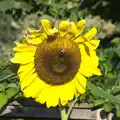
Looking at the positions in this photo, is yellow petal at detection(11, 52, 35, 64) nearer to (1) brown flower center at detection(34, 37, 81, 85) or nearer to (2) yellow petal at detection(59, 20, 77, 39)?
(1) brown flower center at detection(34, 37, 81, 85)

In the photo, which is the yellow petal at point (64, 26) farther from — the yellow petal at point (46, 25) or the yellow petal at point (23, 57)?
the yellow petal at point (23, 57)

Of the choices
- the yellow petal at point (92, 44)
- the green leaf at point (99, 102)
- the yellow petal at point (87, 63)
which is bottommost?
the green leaf at point (99, 102)

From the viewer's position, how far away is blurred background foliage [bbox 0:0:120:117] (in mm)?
2469

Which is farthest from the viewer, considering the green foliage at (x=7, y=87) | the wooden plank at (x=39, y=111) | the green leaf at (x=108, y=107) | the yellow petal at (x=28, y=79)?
the wooden plank at (x=39, y=111)

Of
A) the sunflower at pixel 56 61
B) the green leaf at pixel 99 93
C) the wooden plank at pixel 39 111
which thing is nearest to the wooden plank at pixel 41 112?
the wooden plank at pixel 39 111

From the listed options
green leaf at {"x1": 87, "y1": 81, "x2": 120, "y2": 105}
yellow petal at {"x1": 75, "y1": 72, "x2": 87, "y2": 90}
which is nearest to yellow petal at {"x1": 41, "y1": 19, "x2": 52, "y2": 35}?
yellow petal at {"x1": 75, "y1": 72, "x2": 87, "y2": 90}

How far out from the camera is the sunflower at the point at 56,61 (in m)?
2.10

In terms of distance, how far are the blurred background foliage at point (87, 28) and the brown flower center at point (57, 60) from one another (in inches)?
6.0

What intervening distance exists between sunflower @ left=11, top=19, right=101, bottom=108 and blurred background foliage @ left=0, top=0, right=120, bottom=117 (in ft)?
0.44

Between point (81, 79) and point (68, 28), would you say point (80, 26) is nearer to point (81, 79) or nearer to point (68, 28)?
point (68, 28)

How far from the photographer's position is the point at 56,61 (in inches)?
85.0

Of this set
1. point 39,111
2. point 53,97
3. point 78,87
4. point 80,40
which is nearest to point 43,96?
point 53,97

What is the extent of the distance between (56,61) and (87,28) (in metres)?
1.76

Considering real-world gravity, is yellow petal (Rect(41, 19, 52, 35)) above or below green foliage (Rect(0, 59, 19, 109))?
above
